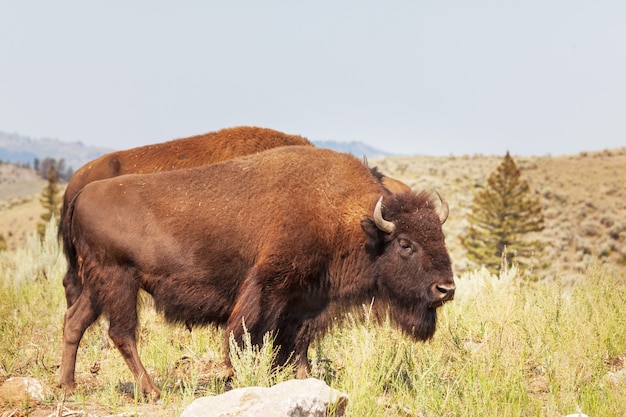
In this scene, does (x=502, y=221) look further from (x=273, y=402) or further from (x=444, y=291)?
Answer: (x=273, y=402)

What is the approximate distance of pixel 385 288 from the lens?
6.15 metres

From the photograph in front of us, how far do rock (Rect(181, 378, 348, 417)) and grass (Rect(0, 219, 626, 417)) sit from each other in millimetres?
379

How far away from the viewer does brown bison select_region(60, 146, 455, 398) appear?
563 centimetres

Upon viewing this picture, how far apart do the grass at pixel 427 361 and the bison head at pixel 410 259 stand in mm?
296

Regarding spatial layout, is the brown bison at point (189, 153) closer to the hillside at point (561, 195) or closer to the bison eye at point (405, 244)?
the bison eye at point (405, 244)

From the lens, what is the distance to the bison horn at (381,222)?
19.0 ft

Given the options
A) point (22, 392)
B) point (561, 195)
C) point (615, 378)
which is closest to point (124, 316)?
point (22, 392)

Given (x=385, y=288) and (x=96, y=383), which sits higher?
(x=385, y=288)

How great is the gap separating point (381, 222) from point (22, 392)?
3212 millimetres

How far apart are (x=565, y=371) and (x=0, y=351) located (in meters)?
5.22

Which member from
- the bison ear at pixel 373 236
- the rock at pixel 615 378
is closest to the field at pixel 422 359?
the rock at pixel 615 378

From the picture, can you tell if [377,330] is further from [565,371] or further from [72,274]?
[72,274]

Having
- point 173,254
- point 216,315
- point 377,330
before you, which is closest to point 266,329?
point 216,315

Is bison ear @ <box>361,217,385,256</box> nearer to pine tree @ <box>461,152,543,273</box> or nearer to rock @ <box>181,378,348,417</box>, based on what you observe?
rock @ <box>181,378,348,417</box>
